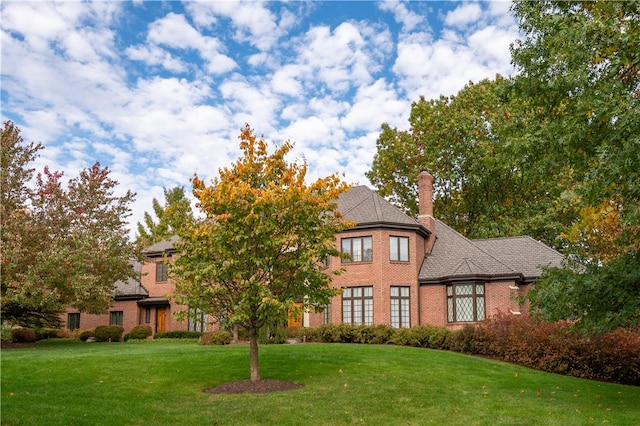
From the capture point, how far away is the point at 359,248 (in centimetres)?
3272

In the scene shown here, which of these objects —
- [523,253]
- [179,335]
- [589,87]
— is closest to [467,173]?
[523,253]

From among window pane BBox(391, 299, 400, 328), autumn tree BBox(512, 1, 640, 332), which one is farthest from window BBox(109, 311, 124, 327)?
autumn tree BBox(512, 1, 640, 332)

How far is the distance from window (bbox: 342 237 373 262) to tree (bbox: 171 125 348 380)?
15.3 metres

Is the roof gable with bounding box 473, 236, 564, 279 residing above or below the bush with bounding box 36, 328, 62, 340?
above

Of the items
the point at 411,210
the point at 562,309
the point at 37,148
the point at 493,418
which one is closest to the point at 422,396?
the point at 493,418

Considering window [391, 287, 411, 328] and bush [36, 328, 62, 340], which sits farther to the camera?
bush [36, 328, 62, 340]

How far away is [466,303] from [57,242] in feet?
65.0

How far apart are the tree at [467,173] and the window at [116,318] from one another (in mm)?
21471

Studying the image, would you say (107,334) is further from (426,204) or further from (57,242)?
(426,204)

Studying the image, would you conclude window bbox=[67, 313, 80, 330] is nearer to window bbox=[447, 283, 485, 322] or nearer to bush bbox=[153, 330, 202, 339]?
bush bbox=[153, 330, 202, 339]

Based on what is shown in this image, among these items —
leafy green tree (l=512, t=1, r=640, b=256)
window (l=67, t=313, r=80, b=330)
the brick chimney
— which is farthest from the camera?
window (l=67, t=313, r=80, b=330)

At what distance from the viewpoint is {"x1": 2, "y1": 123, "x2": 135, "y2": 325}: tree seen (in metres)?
25.8

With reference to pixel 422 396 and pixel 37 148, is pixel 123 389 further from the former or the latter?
pixel 37 148

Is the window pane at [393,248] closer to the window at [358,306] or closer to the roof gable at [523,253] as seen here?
the window at [358,306]
